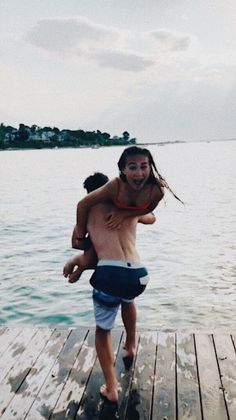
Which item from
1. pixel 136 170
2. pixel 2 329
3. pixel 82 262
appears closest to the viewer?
pixel 136 170

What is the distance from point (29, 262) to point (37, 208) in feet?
42.0

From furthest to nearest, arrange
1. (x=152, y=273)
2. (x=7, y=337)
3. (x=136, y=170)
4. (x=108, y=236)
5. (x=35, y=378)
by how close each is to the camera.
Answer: (x=152, y=273) < (x=7, y=337) < (x=35, y=378) < (x=108, y=236) < (x=136, y=170)

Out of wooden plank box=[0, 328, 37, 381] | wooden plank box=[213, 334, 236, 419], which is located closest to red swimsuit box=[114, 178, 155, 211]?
wooden plank box=[213, 334, 236, 419]

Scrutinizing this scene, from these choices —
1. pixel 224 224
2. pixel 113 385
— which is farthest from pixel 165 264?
pixel 113 385

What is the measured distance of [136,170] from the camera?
3.11 meters

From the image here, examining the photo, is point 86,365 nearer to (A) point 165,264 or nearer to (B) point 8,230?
(A) point 165,264

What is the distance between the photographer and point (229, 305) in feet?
29.0

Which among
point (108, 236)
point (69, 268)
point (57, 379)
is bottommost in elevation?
point (57, 379)

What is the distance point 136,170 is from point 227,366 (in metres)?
2.05

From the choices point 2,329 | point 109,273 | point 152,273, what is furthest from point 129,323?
point 152,273

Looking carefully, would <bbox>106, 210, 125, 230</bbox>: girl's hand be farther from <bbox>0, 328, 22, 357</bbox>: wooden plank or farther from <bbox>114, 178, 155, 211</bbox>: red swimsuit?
<bbox>0, 328, 22, 357</bbox>: wooden plank

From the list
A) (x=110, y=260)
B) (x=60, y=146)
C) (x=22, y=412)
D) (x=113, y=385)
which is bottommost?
(x=60, y=146)

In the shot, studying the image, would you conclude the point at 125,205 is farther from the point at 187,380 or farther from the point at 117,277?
the point at 187,380

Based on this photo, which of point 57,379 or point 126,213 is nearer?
point 126,213
